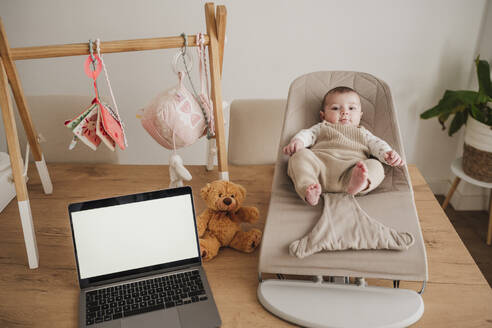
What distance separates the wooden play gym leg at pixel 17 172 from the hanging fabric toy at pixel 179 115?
0.35 metres

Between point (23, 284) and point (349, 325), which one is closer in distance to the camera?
point (349, 325)

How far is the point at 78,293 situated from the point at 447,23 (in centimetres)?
227

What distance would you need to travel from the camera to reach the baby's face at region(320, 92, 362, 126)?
4.32 feet

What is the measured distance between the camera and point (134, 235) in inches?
37.9

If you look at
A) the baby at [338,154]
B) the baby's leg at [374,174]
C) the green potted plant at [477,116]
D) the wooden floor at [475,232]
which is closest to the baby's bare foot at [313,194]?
the baby at [338,154]

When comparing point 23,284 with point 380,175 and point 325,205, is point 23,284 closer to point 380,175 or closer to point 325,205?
point 325,205

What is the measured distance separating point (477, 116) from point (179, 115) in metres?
1.73

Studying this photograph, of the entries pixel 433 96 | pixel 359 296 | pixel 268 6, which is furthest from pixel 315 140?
pixel 433 96

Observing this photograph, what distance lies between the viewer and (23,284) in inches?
38.9

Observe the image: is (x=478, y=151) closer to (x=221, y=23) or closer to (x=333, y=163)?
(x=333, y=163)

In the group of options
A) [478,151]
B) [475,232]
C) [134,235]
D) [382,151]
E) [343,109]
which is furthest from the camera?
[475,232]

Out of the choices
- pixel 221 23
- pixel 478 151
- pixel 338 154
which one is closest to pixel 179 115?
pixel 221 23

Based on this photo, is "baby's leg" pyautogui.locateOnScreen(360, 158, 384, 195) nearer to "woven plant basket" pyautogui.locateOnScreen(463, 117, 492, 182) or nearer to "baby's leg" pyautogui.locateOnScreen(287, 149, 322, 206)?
"baby's leg" pyautogui.locateOnScreen(287, 149, 322, 206)

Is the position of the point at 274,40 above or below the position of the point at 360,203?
above
